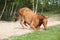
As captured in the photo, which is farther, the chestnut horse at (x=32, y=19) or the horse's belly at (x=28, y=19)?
the horse's belly at (x=28, y=19)

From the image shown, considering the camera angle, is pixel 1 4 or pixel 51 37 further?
pixel 1 4

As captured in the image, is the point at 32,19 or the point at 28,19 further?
the point at 28,19

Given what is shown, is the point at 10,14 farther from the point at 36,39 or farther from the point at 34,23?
the point at 36,39

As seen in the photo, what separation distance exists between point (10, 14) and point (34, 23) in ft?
29.3

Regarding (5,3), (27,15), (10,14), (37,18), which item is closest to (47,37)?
(37,18)

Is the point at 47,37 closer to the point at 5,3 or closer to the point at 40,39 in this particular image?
the point at 40,39

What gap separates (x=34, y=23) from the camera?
37.5 feet

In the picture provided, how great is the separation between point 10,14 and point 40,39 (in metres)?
11.5

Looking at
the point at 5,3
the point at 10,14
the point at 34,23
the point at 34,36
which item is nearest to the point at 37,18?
the point at 34,23

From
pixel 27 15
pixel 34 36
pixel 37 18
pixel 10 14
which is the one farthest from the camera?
pixel 10 14

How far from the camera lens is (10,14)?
66.2ft

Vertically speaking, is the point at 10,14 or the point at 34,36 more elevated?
the point at 34,36

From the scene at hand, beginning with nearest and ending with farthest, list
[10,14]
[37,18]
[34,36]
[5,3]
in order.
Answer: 1. [34,36]
2. [37,18]
3. [5,3]
4. [10,14]

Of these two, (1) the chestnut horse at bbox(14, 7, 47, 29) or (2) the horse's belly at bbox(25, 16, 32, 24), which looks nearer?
(1) the chestnut horse at bbox(14, 7, 47, 29)
